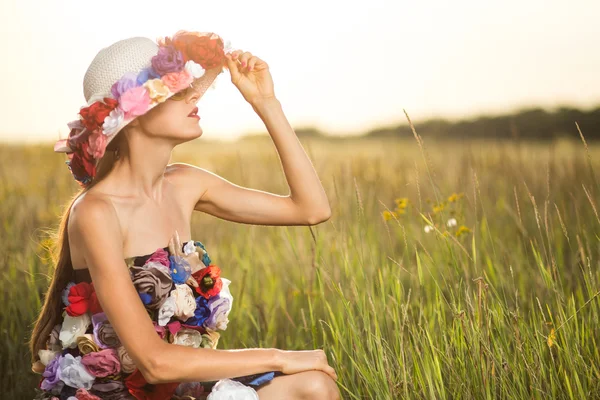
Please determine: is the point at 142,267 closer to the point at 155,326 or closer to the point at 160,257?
the point at 160,257

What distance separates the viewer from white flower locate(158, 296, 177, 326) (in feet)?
7.68

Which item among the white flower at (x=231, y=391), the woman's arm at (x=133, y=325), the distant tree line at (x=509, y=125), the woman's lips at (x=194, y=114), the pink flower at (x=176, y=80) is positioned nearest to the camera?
the woman's arm at (x=133, y=325)

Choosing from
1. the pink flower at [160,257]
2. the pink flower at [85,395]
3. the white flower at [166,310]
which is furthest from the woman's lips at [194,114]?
the pink flower at [85,395]

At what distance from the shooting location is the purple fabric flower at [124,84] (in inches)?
91.9

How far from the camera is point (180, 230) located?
255 cm

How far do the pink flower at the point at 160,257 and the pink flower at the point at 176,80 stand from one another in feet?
1.66

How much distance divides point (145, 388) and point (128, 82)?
0.97m

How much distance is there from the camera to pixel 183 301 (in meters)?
2.38

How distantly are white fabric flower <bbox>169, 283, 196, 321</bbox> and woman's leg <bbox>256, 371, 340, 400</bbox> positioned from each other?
33 centimetres

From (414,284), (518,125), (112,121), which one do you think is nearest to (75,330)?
(112,121)

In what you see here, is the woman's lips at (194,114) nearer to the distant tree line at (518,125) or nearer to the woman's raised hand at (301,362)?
the woman's raised hand at (301,362)

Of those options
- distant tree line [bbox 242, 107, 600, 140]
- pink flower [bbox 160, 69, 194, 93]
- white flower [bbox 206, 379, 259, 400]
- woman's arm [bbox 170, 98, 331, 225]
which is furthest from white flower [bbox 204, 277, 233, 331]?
distant tree line [bbox 242, 107, 600, 140]

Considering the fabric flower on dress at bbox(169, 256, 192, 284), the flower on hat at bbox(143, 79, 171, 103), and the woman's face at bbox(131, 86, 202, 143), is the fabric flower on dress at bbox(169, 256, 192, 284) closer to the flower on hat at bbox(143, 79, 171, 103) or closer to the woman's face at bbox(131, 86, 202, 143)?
the woman's face at bbox(131, 86, 202, 143)

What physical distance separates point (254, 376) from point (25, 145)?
380 inches
